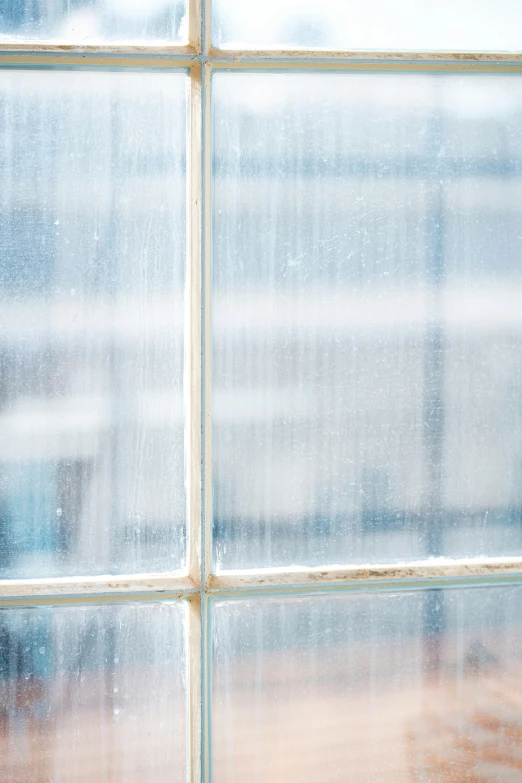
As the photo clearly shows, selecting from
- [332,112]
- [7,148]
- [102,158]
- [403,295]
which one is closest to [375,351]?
[403,295]

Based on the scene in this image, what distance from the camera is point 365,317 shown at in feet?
3.01

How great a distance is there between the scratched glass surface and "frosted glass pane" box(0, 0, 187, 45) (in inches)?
4.1

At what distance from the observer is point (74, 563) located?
88 centimetres

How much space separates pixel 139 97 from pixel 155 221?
0.18 metres

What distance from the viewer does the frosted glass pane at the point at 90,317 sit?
0.87 meters

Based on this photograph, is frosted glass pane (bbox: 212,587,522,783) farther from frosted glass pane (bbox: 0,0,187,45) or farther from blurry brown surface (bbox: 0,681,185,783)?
frosted glass pane (bbox: 0,0,187,45)

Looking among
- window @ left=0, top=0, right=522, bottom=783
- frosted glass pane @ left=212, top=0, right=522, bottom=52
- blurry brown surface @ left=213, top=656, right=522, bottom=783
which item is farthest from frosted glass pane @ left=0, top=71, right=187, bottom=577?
blurry brown surface @ left=213, top=656, right=522, bottom=783

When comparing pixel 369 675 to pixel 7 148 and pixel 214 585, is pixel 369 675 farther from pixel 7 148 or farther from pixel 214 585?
pixel 7 148

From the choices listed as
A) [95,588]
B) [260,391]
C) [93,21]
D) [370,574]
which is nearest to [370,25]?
[93,21]

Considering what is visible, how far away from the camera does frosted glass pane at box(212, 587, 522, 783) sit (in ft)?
2.97

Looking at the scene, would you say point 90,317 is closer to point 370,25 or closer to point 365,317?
point 365,317

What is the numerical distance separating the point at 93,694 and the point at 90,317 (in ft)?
1.76

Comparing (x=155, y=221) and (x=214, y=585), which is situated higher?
(x=155, y=221)

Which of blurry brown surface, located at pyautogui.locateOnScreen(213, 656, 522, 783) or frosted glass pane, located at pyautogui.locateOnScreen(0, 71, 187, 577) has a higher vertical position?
frosted glass pane, located at pyautogui.locateOnScreen(0, 71, 187, 577)
